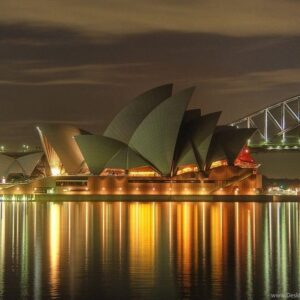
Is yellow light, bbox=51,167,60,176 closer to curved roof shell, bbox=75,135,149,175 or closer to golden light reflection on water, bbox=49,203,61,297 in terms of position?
curved roof shell, bbox=75,135,149,175

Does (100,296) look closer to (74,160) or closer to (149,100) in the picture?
(149,100)

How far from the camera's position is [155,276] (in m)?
31.8

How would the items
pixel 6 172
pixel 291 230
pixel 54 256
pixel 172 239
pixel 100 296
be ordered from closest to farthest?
pixel 100 296 < pixel 54 256 < pixel 172 239 < pixel 291 230 < pixel 6 172

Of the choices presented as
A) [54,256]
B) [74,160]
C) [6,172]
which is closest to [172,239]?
[54,256]

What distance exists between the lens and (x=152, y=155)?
342ft

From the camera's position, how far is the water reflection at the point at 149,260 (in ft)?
96.0

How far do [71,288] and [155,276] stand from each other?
11.7ft

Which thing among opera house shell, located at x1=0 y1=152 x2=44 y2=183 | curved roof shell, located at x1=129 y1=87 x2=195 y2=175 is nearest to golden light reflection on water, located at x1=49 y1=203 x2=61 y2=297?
curved roof shell, located at x1=129 y1=87 x2=195 y2=175

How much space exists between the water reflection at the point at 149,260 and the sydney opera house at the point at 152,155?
46.0m

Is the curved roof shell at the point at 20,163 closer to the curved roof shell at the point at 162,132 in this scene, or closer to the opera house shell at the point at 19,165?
the opera house shell at the point at 19,165

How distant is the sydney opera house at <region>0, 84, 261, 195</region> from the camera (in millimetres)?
101750

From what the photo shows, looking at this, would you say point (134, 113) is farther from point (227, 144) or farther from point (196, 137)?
point (227, 144)

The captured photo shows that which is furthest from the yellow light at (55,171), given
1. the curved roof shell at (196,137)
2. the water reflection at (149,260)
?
the water reflection at (149,260)

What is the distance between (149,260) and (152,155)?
6838 centimetres
